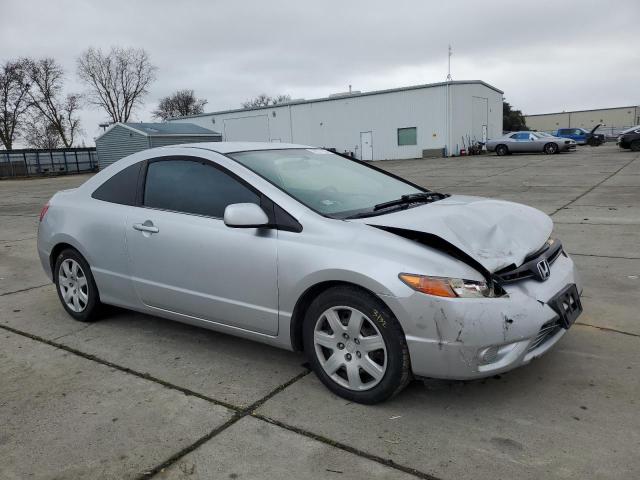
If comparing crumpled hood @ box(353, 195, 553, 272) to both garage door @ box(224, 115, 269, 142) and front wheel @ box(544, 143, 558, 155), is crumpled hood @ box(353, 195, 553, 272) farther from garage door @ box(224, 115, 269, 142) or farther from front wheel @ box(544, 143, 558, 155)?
garage door @ box(224, 115, 269, 142)

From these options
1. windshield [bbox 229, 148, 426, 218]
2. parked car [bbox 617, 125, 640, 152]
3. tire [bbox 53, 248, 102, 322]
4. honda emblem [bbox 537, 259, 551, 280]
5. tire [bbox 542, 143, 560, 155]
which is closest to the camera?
honda emblem [bbox 537, 259, 551, 280]

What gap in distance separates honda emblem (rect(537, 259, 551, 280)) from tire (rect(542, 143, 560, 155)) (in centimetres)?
2894

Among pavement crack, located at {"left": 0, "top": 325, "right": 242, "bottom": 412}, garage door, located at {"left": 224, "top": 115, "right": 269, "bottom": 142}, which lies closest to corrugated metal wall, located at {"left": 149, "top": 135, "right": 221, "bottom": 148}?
garage door, located at {"left": 224, "top": 115, "right": 269, "bottom": 142}

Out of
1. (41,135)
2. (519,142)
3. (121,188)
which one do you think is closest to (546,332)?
(121,188)

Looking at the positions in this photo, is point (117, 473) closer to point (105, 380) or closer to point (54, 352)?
point (105, 380)

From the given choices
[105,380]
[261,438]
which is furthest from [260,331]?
[105,380]

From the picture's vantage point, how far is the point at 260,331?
11.0ft

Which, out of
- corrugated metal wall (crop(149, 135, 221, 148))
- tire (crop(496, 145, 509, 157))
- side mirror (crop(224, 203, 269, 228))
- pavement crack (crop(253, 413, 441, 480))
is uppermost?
corrugated metal wall (crop(149, 135, 221, 148))

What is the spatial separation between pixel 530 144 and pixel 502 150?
155 centimetres

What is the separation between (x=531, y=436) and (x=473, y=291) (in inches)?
30.3

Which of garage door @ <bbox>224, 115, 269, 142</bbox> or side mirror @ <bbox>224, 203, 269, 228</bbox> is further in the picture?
garage door @ <bbox>224, 115, 269, 142</bbox>

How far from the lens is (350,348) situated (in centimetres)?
297

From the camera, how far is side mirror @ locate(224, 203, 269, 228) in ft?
10.3

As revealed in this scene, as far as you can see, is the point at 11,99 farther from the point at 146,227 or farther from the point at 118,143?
the point at 146,227
